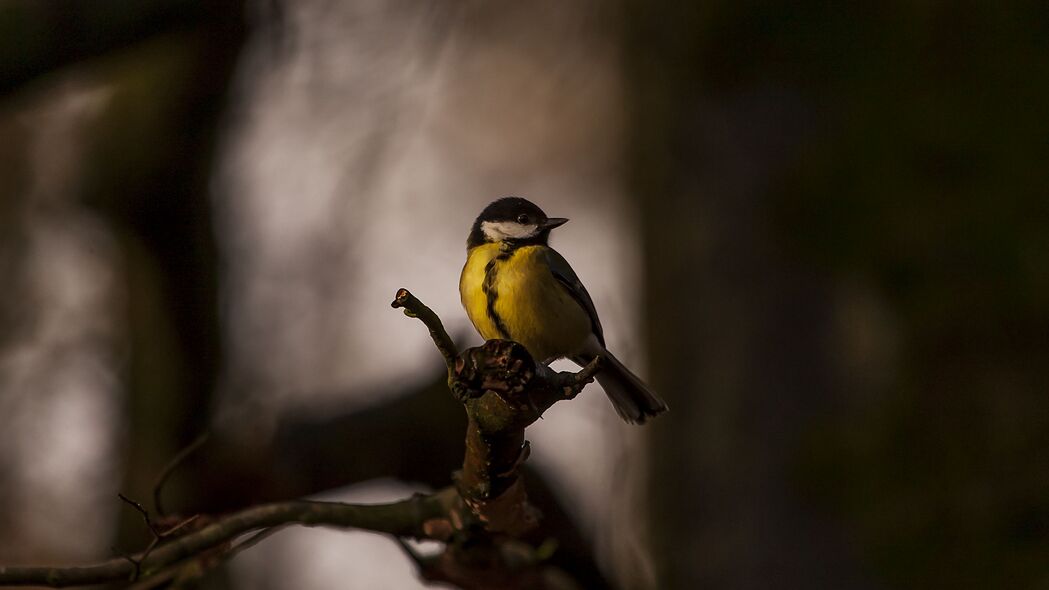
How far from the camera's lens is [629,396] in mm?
3816

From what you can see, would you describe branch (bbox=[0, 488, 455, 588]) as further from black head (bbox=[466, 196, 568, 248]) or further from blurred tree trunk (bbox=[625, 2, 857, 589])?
black head (bbox=[466, 196, 568, 248])

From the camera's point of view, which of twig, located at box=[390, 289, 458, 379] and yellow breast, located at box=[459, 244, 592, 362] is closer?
twig, located at box=[390, 289, 458, 379]

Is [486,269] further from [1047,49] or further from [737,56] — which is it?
[1047,49]

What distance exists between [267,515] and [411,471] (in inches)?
62.9

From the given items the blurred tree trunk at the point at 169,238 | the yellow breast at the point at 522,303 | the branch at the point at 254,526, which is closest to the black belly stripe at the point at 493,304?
the yellow breast at the point at 522,303

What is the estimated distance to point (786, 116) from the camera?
3889mm

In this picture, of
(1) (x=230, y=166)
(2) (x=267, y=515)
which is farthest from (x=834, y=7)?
(1) (x=230, y=166)

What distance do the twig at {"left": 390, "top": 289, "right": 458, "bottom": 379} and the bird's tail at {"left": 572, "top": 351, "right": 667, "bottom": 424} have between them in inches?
58.8

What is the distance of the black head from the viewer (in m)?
4.00

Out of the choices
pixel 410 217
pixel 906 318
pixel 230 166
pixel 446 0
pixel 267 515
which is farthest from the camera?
pixel 410 217

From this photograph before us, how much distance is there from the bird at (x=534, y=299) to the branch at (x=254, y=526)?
609 mm

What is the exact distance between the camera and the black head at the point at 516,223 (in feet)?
13.1

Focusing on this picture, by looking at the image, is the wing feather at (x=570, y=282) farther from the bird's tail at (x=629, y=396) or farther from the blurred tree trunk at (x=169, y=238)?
the blurred tree trunk at (x=169, y=238)

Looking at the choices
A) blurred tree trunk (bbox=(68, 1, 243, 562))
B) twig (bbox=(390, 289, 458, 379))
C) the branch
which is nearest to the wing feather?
the branch
